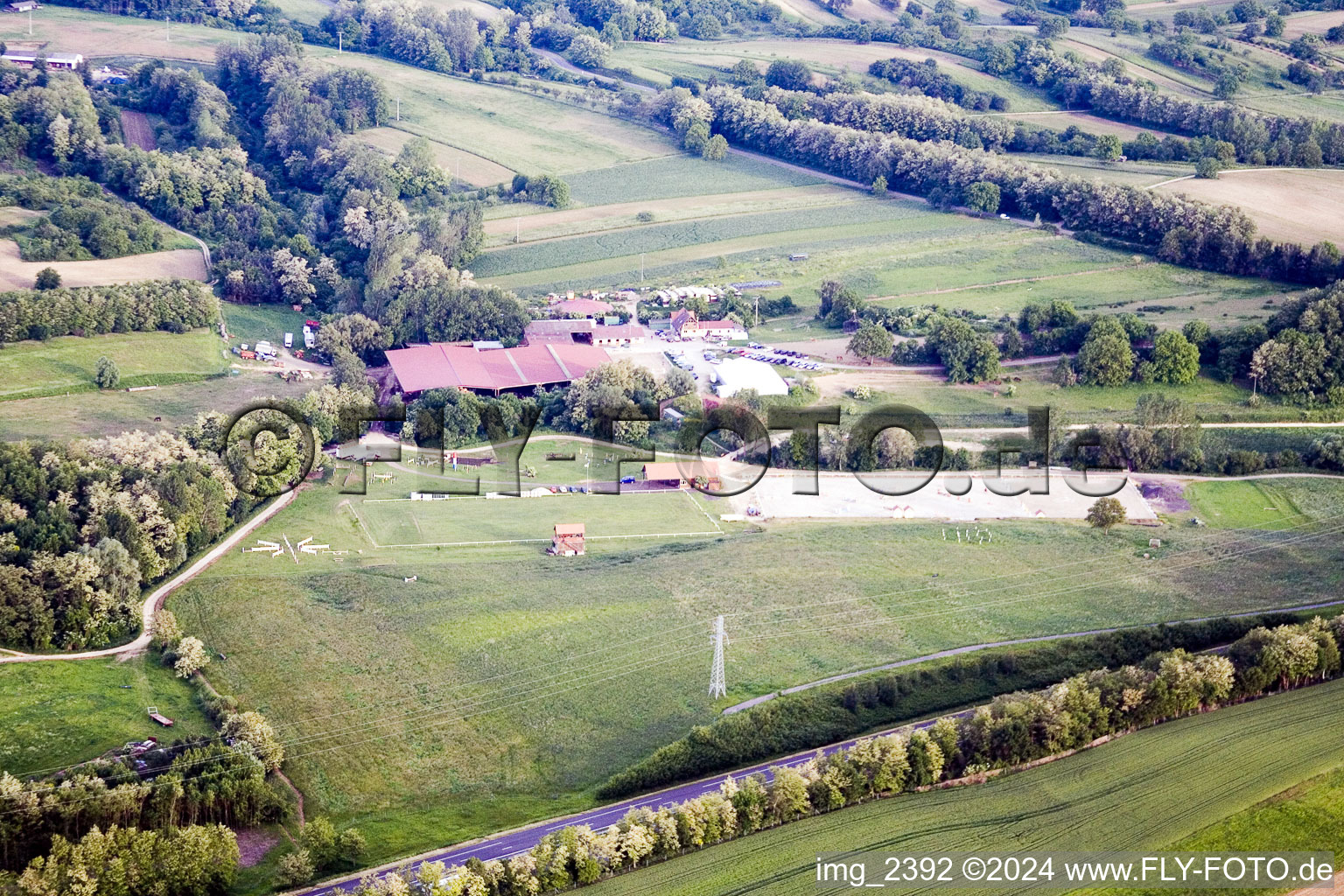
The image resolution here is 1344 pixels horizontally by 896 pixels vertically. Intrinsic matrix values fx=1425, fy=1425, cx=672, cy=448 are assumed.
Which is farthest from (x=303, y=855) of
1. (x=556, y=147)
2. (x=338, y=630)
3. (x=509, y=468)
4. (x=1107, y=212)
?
(x=556, y=147)

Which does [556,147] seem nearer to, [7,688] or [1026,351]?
[1026,351]

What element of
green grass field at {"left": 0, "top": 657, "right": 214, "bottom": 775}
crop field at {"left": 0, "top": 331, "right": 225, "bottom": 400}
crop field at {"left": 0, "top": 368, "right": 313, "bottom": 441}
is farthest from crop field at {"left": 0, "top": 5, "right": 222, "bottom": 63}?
green grass field at {"left": 0, "top": 657, "right": 214, "bottom": 775}

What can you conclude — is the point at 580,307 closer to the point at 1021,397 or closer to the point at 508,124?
the point at 1021,397

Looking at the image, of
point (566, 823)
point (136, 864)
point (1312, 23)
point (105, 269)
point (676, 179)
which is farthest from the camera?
point (1312, 23)

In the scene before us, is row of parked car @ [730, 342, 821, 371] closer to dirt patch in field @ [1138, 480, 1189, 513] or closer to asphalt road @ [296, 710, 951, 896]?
dirt patch in field @ [1138, 480, 1189, 513]

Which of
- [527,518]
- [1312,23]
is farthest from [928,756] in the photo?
[1312,23]

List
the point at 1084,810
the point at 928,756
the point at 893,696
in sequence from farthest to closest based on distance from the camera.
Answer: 1. the point at 893,696
2. the point at 928,756
3. the point at 1084,810
